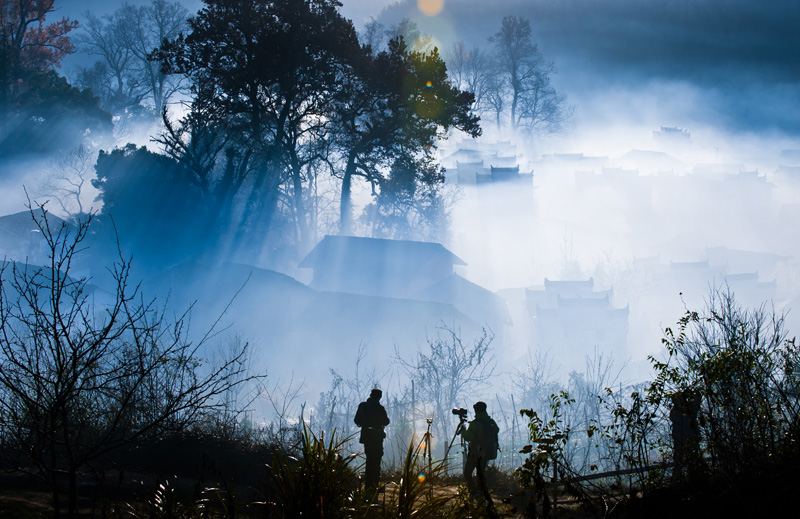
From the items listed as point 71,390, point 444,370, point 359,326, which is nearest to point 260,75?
point 359,326

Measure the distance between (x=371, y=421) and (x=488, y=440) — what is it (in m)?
2.14

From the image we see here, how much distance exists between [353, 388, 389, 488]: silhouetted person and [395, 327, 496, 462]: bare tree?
1105 inches

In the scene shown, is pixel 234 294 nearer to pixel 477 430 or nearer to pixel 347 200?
pixel 347 200

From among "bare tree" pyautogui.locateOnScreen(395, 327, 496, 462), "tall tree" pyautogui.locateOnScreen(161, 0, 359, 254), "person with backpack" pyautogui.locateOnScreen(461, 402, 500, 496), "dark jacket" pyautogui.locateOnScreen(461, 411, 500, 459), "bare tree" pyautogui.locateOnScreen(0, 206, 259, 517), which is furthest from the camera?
"bare tree" pyautogui.locateOnScreen(395, 327, 496, 462)

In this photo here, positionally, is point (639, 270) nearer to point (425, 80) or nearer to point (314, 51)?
point (425, 80)

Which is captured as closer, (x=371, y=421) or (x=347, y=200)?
(x=371, y=421)

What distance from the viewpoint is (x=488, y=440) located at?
9.52 m

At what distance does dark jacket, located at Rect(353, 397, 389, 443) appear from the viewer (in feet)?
29.4

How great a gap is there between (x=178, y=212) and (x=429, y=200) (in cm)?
1793

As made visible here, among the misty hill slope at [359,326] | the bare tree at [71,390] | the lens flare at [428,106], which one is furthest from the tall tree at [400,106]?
the bare tree at [71,390]

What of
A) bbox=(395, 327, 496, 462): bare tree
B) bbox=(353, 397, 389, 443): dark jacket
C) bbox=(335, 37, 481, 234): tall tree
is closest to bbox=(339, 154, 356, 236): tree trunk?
bbox=(335, 37, 481, 234): tall tree

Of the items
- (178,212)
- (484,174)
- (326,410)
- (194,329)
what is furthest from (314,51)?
(484,174)

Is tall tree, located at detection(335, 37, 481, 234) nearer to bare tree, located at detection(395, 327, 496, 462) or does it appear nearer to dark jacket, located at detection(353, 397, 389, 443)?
bare tree, located at detection(395, 327, 496, 462)

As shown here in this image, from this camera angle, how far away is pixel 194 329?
33.2m
